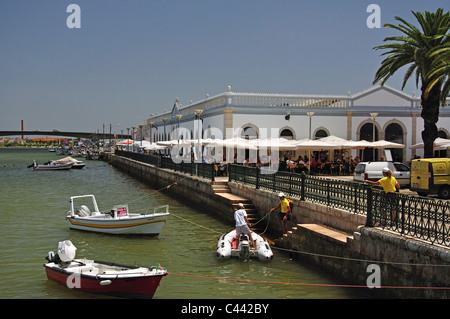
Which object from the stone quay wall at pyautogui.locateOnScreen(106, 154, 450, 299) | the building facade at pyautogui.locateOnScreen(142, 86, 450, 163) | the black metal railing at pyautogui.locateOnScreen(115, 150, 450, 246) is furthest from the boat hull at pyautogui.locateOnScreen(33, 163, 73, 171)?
the stone quay wall at pyautogui.locateOnScreen(106, 154, 450, 299)

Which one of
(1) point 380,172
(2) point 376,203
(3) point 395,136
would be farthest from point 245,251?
(3) point 395,136

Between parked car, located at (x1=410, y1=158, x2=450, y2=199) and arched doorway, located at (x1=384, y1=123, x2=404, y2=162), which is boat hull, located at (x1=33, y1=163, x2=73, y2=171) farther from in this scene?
parked car, located at (x1=410, y1=158, x2=450, y2=199)

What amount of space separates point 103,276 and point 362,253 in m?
6.45

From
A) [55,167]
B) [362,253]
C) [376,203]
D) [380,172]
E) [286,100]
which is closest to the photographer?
[362,253]

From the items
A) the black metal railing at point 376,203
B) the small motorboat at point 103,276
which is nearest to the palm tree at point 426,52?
the black metal railing at point 376,203

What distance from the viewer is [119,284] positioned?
1094cm

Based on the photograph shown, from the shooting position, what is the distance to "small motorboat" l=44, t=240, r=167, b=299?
1084 cm

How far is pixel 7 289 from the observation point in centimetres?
1242

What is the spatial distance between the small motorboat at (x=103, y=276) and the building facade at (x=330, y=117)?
73.1 ft

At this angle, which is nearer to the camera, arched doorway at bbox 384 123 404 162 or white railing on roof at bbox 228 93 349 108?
white railing on roof at bbox 228 93 349 108

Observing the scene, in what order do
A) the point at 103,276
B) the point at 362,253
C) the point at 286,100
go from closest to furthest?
the point at 103,276, the point at 362,253, the point at 286,100

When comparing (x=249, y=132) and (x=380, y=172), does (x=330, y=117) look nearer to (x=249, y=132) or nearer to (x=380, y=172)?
(x=249, y=132)
